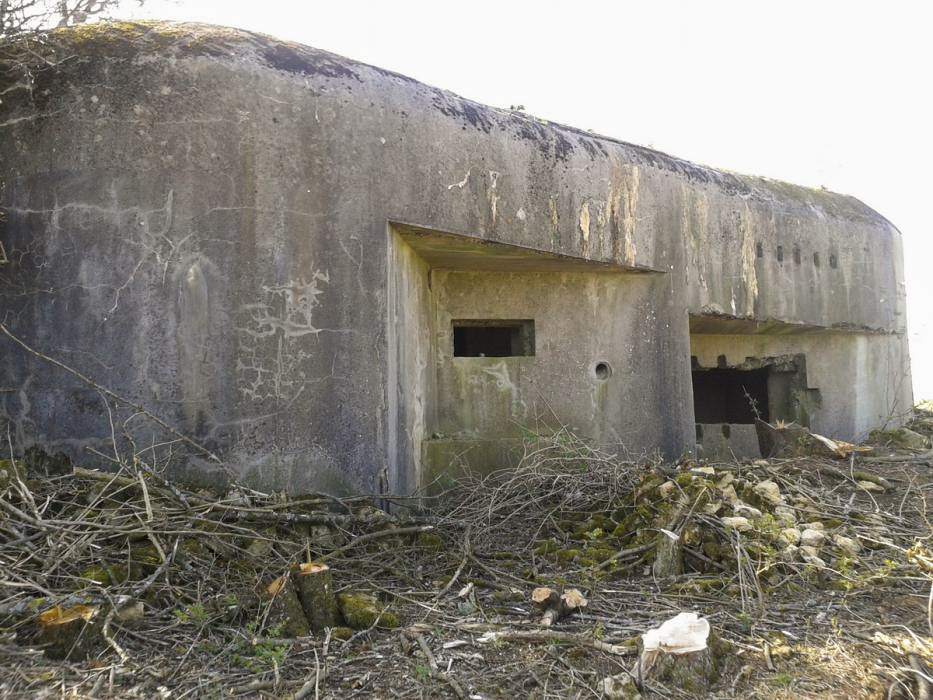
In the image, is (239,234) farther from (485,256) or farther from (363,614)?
(363,614)

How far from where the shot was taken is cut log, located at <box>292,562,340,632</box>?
128 inches

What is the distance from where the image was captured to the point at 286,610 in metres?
3.19

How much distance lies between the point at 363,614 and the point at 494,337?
4.08 m

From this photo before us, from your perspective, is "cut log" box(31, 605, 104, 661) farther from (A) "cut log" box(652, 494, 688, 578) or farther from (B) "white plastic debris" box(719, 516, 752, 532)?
(B) "white plastic debris" box(719, 516, 752, 532)

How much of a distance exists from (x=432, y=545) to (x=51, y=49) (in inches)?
133

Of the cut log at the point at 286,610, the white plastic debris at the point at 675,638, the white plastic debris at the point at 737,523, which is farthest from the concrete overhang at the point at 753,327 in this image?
the cut log at the point at 286,610

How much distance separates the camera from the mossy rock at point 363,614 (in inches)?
129

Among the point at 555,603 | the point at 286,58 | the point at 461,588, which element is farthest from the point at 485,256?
the point at 555,603

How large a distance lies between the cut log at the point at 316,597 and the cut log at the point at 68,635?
0.75 metres

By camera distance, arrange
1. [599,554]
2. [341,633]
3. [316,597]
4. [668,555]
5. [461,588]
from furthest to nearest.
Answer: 1. [599,554]
2. [668,555]
3. [461,588]
4. [316,597]
5. [341,633]

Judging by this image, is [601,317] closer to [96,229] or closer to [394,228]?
[394,228]

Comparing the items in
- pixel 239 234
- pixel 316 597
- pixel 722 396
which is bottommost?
pixel 316 597

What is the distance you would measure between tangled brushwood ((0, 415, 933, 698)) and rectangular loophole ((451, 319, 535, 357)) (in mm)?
1611

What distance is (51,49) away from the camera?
4434 mm
